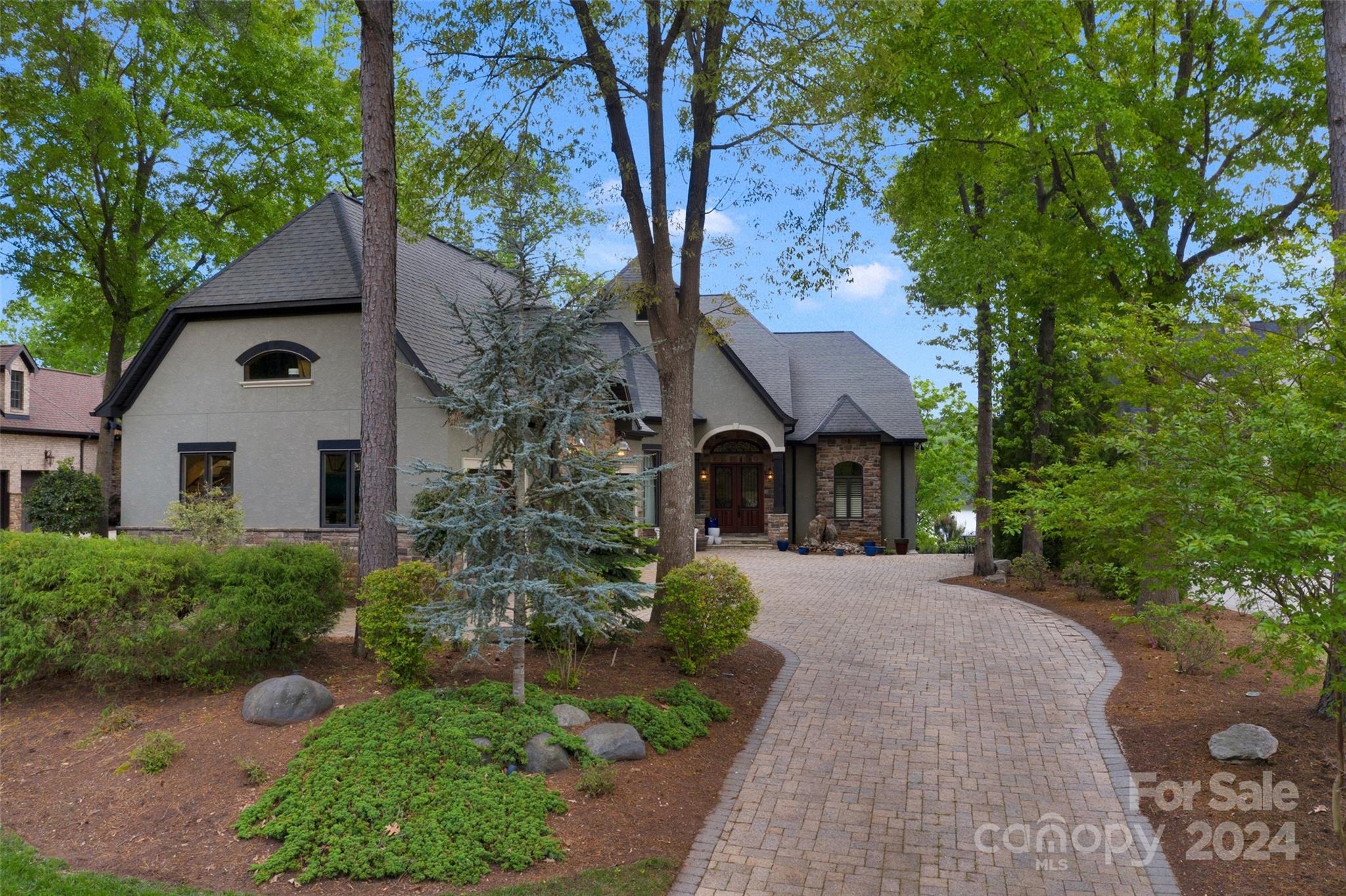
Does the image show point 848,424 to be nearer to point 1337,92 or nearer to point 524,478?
point 1337,92

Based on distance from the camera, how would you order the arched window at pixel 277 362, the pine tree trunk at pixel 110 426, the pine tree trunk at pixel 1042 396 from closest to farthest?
the arched window at pixel 277 362
the pine tree trunk at pixel 1042 396
the pine tree trunk at pixel 110 426

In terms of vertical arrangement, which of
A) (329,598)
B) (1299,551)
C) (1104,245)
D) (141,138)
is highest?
(141,138)

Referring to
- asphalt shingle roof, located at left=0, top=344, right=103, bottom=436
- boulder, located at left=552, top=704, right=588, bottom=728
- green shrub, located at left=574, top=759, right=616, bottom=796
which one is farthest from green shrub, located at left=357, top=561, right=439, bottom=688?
asphalt shingle roof, located at left=0, top=344, right=103, bottom=436

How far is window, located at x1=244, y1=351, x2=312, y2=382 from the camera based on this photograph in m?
15.5

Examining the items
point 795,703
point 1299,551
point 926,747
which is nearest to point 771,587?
point 795,703

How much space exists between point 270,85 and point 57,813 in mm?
17716

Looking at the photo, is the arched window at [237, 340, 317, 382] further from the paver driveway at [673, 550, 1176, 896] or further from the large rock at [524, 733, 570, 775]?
the large rock at [524, 733, 570, 775]

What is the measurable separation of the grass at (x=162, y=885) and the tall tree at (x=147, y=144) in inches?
653

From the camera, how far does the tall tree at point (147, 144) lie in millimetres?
17188

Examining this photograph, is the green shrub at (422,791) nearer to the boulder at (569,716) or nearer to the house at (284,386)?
the boulder at (569,716)

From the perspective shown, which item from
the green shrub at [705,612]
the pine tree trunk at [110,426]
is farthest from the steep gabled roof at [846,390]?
the pine tree trunk at [110,426]

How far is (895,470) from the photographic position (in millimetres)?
26203

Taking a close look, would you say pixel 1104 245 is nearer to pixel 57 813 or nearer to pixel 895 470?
pixel 57 813

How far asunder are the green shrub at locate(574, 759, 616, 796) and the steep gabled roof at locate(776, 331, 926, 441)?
66.1ft
